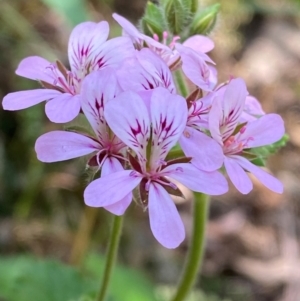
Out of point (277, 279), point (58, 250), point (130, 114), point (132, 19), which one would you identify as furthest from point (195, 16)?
point (132, 19)

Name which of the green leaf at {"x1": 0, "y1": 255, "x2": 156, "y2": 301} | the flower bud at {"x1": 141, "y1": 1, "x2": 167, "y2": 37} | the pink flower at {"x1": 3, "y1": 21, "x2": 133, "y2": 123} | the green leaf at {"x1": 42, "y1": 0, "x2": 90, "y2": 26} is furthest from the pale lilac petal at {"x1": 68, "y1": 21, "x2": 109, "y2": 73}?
the green leaf at {"x1": 42, "y1": 0, "x2": 90, "y2": 26}

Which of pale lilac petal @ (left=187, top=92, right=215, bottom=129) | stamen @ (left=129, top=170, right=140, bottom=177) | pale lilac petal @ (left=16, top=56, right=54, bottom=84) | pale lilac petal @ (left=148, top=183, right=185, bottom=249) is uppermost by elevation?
pale lilac petal @ (left=16, top=56, right=54, bottom=84)

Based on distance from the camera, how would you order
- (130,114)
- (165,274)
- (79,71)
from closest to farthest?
(130,114) → (79,71) → (165,274)

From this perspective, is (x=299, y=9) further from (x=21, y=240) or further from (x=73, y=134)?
(x=73, y=134)

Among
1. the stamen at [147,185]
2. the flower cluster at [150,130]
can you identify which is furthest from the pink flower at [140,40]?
the stamen at [147,185]

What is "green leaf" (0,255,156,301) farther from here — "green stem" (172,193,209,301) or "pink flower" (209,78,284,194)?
"pink flower" (209,78,284,194)

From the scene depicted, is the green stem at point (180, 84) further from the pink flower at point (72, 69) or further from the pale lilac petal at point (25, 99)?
the pale lilac petal at point (25, 99)

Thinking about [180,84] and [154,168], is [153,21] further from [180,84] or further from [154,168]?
[154,168]
